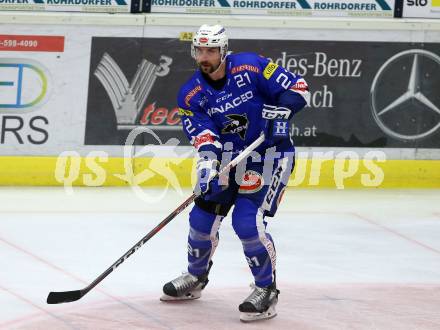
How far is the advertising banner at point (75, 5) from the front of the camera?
9.67m

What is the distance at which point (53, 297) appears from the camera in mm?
6148

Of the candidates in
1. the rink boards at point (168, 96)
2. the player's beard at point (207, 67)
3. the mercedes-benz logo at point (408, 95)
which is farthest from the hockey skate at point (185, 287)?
the mercedes-benz logo at point (408, 95)

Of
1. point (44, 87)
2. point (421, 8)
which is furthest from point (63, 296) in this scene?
point (421, 8)

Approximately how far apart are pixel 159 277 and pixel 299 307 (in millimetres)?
999

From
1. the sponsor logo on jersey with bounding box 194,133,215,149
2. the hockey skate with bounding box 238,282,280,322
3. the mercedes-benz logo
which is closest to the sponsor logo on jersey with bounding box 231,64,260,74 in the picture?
the sponsor logo on jersey with bounding box 194,133,215,149

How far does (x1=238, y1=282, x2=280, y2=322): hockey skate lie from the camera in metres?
6.13

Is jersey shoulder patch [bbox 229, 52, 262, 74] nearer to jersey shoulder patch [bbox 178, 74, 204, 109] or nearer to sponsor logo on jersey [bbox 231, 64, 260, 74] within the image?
sponsor logo on jersey [bbox 231, 64, 260, 74]

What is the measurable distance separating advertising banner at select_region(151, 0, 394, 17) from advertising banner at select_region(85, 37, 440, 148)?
0.25 meters

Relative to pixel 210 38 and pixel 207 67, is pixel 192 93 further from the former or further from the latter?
pixel 210 38

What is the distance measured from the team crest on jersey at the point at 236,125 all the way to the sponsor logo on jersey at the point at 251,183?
24 cm

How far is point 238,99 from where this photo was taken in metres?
6.27

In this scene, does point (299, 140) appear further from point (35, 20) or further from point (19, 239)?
point (19, 239)

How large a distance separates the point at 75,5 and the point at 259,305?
172 inches

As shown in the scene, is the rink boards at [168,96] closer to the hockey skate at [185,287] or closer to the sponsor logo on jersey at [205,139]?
the hockey skate at [185,287]
